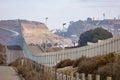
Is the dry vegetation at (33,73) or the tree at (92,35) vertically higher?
the dry vegetation at (33,73)

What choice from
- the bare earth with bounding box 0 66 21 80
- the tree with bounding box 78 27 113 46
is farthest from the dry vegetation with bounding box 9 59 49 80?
the tree with bounding box 78 27 113 46

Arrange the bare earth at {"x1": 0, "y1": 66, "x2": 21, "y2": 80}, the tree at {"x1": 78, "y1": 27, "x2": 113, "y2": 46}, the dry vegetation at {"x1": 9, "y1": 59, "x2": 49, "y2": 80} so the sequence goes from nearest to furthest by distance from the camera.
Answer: the dry vegetation at {"x1": 9, "y1": 59, "x2": 49, "y2": 80}
the bare earth at {"x1": 0, "y1": 66, "x2": 21, "y2": 80}
the tree at {"x1": 78, "y1": 27, "x2": 113, "y2": 46}

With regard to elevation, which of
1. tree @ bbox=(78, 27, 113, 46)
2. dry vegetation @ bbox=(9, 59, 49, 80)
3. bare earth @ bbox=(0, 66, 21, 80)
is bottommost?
tree @ bbox=(78, 27, 113, 46)

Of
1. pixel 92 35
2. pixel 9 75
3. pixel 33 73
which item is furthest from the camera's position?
pixel 92 35

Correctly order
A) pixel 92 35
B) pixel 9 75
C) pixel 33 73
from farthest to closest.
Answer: pixel 92 35 < pixel 9 75 < pixel 33 73

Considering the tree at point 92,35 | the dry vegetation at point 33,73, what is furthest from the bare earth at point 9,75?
the tree at point 92,35

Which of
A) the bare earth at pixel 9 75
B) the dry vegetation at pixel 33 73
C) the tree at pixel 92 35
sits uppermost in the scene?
the dry vegetation at pixel 33 73

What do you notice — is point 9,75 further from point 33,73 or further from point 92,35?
point 92,35

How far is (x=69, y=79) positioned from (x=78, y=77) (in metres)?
0.92

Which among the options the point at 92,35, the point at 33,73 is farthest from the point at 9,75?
the point at 92,35

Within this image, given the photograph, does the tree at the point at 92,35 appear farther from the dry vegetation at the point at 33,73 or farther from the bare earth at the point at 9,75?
the dry vegetation at the point at 33,73

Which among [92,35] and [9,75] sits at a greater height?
[9,75]

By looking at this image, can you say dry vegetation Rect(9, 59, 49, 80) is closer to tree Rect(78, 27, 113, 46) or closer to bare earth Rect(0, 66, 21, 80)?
bare earth Rect(0, 66, 21, 80)

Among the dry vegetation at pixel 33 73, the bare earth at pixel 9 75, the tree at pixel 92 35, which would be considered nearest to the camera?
the dry vegetation at pixel 33 73
